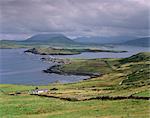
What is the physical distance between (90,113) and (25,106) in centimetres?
1194

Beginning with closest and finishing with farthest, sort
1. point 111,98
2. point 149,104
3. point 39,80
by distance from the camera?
point 149,104
point 111,98
point 39,80

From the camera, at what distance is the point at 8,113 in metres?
41.2

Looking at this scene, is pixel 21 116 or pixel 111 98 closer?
pixel 21 116

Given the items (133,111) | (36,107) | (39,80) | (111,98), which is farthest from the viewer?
(39,80)

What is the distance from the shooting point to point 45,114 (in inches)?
1544

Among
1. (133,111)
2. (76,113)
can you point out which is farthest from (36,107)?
(133,111)

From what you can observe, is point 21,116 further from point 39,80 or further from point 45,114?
point 39,80

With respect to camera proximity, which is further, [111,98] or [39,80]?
[39,80]

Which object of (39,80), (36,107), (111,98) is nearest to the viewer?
(36,107)

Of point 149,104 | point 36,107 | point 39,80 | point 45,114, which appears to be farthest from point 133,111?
point 39,80

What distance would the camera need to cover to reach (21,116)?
127 feet

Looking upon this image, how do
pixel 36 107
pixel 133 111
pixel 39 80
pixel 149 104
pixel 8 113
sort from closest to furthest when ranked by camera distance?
pixel 133 111 < pixel 149 104 < pixel 8 113 < pixel 36 107 < pixel 39 80

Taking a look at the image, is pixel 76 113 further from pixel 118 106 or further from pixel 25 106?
pixel 25 106

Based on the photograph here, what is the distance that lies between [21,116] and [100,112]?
29.5 ft
